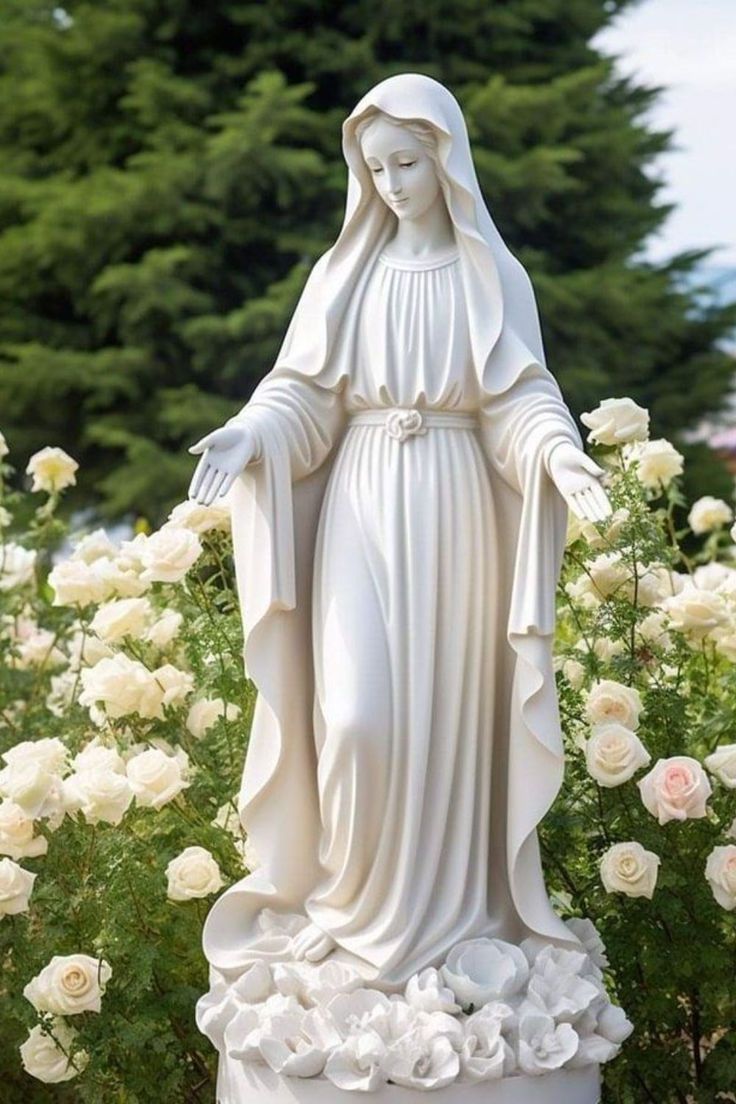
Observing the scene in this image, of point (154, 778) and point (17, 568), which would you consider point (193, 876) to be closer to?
point (154, 778)

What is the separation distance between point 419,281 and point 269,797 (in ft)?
3.81

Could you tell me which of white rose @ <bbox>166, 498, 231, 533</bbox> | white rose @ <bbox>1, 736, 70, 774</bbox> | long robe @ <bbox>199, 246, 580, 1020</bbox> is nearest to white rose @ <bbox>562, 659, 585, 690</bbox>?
long robe @ <bbox>199, 246, 580, 1020</bbox>

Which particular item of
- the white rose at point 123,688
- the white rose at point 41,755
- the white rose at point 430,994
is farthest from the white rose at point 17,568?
the white rose at point 430,994

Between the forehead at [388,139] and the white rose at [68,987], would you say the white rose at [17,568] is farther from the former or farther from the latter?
the forehead at [388,139]

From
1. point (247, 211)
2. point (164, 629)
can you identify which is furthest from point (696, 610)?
point (247, 211)

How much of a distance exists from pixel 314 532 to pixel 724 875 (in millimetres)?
1196

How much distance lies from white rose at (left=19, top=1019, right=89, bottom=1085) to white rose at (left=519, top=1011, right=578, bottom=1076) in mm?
1126

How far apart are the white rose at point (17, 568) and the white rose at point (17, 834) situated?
182 centimetres

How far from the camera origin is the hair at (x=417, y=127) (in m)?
3.71

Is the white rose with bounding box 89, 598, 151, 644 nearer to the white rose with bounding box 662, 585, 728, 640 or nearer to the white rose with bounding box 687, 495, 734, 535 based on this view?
the white rose with bounding box 662, 585, 728, 640

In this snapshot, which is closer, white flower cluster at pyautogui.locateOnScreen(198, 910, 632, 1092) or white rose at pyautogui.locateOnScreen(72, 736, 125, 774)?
white flower cluster at pyautogui.locateOnScreen(198, 910, 632, 1092)

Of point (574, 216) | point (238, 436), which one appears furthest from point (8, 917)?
point (574, 216)

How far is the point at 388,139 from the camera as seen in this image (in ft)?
12.2

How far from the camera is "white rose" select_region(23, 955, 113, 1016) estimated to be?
3842 millimetres
